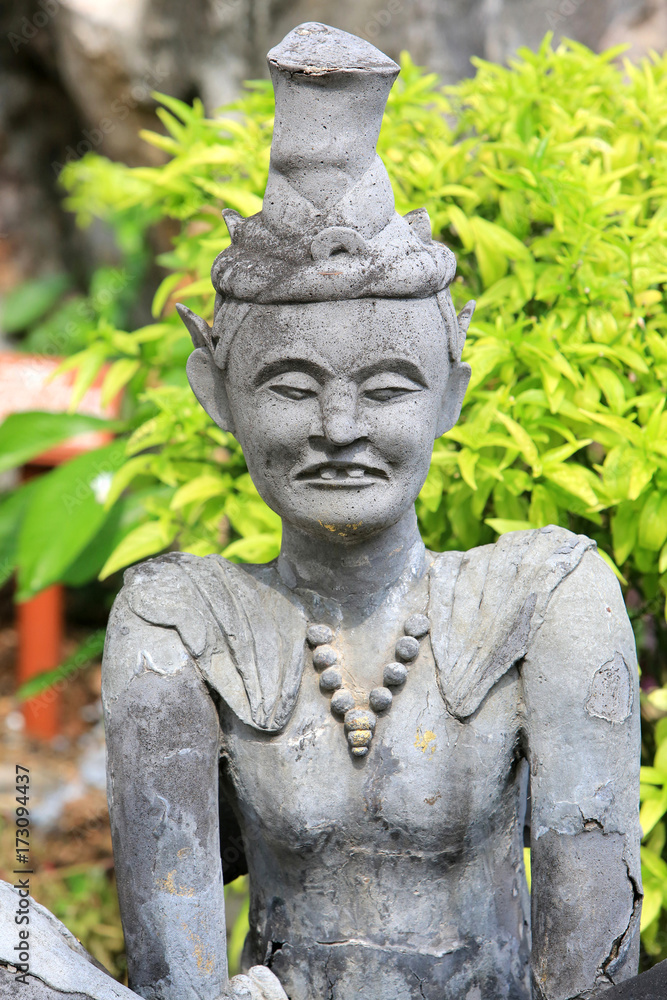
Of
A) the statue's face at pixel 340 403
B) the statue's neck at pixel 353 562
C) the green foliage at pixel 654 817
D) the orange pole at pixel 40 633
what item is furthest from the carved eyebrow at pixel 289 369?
the orange pole at pixel 40 633

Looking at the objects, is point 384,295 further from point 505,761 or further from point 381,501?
point 505,761

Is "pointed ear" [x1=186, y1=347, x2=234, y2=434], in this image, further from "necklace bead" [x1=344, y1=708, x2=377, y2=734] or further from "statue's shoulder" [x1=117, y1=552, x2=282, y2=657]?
"necklace bead" [x1=344, y1=708, x2=377, y2=734]

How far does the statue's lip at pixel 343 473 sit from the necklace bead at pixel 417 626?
22 centimetres

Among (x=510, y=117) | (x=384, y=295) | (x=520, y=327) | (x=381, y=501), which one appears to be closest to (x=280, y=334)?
(x=384, y=295)

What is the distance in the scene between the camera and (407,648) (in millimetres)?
1712

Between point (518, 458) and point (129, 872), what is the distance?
50.4 inches

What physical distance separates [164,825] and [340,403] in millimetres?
634

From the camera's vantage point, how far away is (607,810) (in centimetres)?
164

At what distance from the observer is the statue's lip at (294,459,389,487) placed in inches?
64.3

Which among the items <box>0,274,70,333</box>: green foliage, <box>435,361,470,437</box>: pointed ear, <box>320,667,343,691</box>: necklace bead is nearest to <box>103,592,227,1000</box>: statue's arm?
<box>320,667,343,691</box>: necklace bead

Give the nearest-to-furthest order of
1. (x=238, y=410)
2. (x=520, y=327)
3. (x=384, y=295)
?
(x=384, y=295)
(x=238, y=410)
(x=520, y=327)

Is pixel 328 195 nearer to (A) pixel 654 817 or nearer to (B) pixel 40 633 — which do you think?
(A) pixel 654 817

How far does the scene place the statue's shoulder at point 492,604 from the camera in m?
1.68

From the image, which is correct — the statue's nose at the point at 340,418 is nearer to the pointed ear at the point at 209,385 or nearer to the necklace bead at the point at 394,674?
the pointed ear at the point at 209,385
